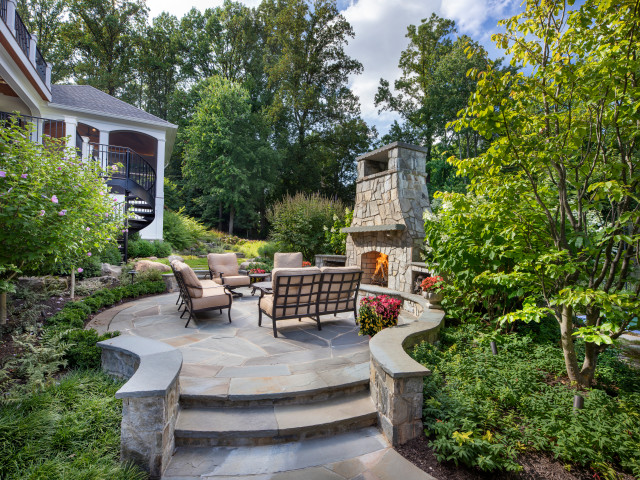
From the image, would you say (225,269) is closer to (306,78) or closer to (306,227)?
(306,227)

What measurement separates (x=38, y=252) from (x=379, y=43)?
13906 millimetres

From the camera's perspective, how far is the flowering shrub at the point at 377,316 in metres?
4.23

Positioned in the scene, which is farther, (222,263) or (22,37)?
(22,37)

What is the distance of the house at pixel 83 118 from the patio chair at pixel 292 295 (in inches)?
144

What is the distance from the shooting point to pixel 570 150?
8.44 ft

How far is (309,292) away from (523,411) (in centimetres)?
274

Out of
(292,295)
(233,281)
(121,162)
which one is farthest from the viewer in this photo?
(121,162)

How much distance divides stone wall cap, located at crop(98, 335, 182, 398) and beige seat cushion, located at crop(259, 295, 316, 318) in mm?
1673

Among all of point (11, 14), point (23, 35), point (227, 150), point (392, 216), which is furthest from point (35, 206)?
point (227, 150)

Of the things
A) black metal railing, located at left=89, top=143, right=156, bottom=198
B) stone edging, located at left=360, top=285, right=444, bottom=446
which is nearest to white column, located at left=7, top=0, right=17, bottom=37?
black metal railing, located at left=89, top=143, right=156, bottom=198

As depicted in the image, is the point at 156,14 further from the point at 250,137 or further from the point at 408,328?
the point at 408,328

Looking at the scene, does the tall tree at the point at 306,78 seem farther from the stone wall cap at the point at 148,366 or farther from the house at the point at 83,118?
the stone wall cap at the point at 148,366

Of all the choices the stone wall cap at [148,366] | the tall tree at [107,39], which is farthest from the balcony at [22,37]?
the tall tree at [107,39]

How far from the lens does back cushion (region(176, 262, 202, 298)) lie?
464 centimetres
